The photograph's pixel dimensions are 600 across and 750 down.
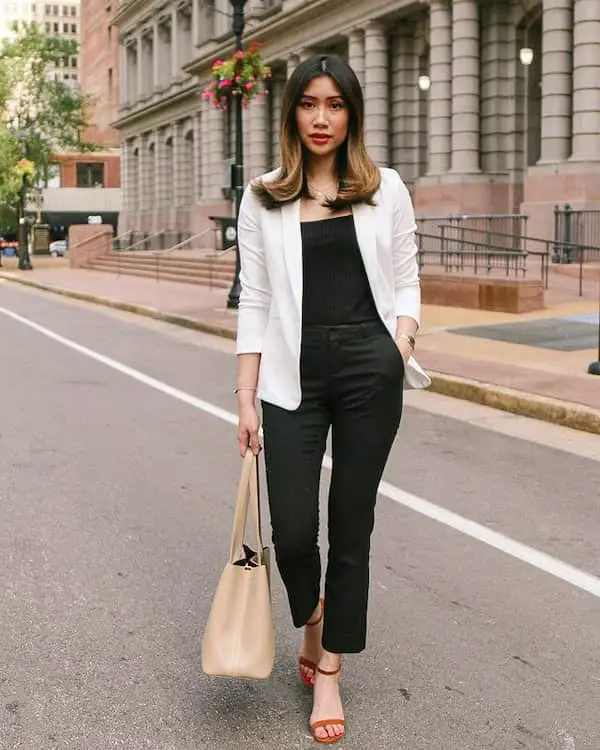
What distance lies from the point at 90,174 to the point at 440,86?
71631 millimetres

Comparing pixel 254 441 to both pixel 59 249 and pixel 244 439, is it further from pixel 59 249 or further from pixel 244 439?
pixel 59 249

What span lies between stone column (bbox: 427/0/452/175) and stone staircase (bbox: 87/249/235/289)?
6.89 m

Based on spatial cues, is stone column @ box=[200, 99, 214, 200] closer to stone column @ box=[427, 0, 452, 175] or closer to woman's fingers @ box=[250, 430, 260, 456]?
stone column @ box=[427, 0, 452, 175]

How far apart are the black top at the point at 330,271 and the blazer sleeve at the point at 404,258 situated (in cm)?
18

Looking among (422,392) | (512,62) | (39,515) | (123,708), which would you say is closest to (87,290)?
(512,62)

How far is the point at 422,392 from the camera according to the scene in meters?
11.5

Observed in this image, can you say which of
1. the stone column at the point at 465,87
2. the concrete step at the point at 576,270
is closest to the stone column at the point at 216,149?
the stone column at the point at 465,87

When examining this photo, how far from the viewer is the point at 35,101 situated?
52.6 m

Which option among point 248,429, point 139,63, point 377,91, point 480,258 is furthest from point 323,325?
point 139,63

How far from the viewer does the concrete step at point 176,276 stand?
3034cm

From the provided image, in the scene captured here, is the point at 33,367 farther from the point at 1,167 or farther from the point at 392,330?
the point at 1,167

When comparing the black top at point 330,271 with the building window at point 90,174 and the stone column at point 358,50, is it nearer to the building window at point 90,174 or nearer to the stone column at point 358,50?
the stone column at point 358,50

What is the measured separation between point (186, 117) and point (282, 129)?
2121 inches

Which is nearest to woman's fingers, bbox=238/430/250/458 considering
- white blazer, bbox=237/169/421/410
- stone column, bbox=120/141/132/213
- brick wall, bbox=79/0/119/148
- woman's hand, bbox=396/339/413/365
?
white blazer, bbox=237/169/421/410
